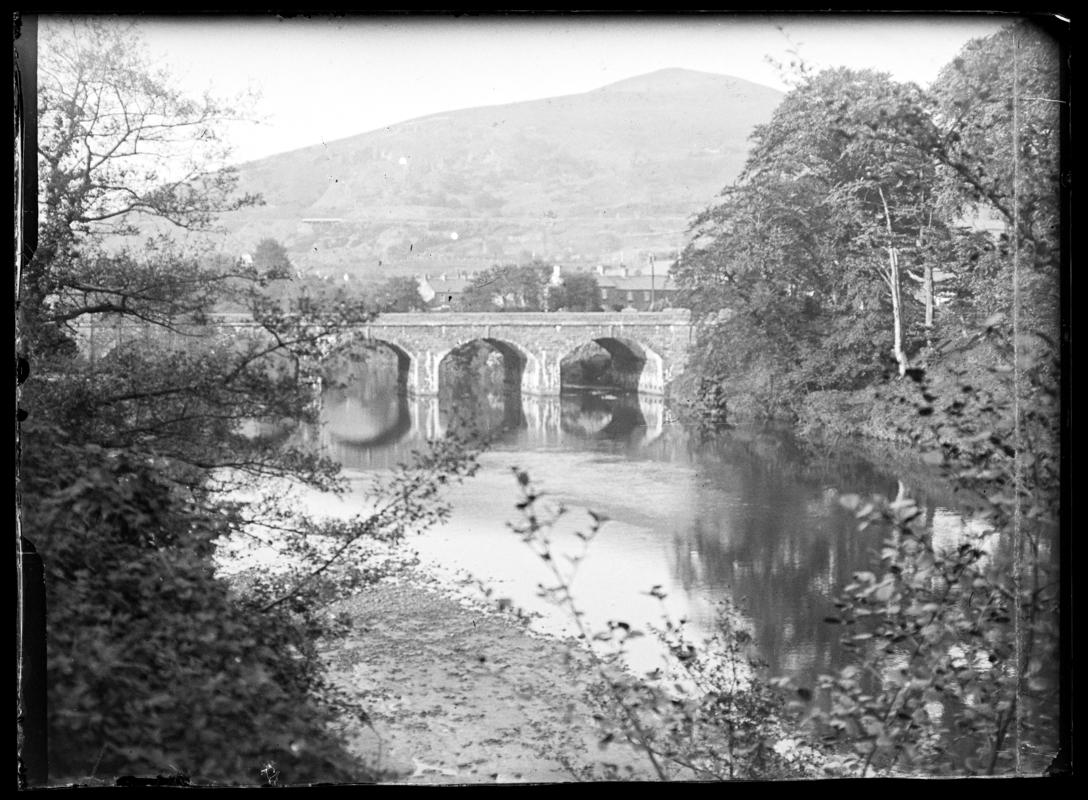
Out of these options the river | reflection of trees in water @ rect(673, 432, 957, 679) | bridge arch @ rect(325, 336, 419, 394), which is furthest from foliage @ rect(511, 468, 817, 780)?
bridge arch @ rect(325, 336, 419, 394)

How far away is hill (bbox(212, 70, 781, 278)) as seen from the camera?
3.64m

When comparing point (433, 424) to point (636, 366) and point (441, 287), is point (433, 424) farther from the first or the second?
point (636, 366)

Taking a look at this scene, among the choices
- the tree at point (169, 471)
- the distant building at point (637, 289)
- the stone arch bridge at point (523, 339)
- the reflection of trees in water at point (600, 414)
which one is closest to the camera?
the tree at point (169, 471)

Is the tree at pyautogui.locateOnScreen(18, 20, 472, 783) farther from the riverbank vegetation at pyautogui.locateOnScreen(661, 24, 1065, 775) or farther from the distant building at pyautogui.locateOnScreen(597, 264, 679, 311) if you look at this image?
the riverbank vegetation at pyautogui.locateOnScreen(661, 24, 1065, 775)

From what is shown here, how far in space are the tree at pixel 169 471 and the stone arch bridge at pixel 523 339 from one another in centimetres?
4

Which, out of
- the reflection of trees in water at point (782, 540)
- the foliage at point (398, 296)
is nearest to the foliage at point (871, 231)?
the reflection of trees in water at point (782, 540)

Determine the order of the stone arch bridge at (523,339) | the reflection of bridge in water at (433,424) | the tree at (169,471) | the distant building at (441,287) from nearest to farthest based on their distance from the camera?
the tree at (169,471)
the stone arch bridge at (523,339)
the reflection of bridge in water at (433,424)
the distant building at (441,287)

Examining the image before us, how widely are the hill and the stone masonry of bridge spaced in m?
0.26

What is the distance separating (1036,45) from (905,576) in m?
1.77

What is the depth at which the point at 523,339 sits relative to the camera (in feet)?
14.4

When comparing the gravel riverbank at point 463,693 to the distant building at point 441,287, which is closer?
the gravel riverbank at point 463,693

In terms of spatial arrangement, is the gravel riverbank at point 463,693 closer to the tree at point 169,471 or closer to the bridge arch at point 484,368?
the tree at point 169,471

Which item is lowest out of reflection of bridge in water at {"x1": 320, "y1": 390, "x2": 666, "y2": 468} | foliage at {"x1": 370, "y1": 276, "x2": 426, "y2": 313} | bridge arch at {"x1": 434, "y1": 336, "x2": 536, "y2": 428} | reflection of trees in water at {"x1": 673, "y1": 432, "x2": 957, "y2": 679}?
reflection of trees in water at {"x1": 673, "y1": 432, "x2": 957, "y2": 679}

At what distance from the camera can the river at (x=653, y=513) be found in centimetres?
366
